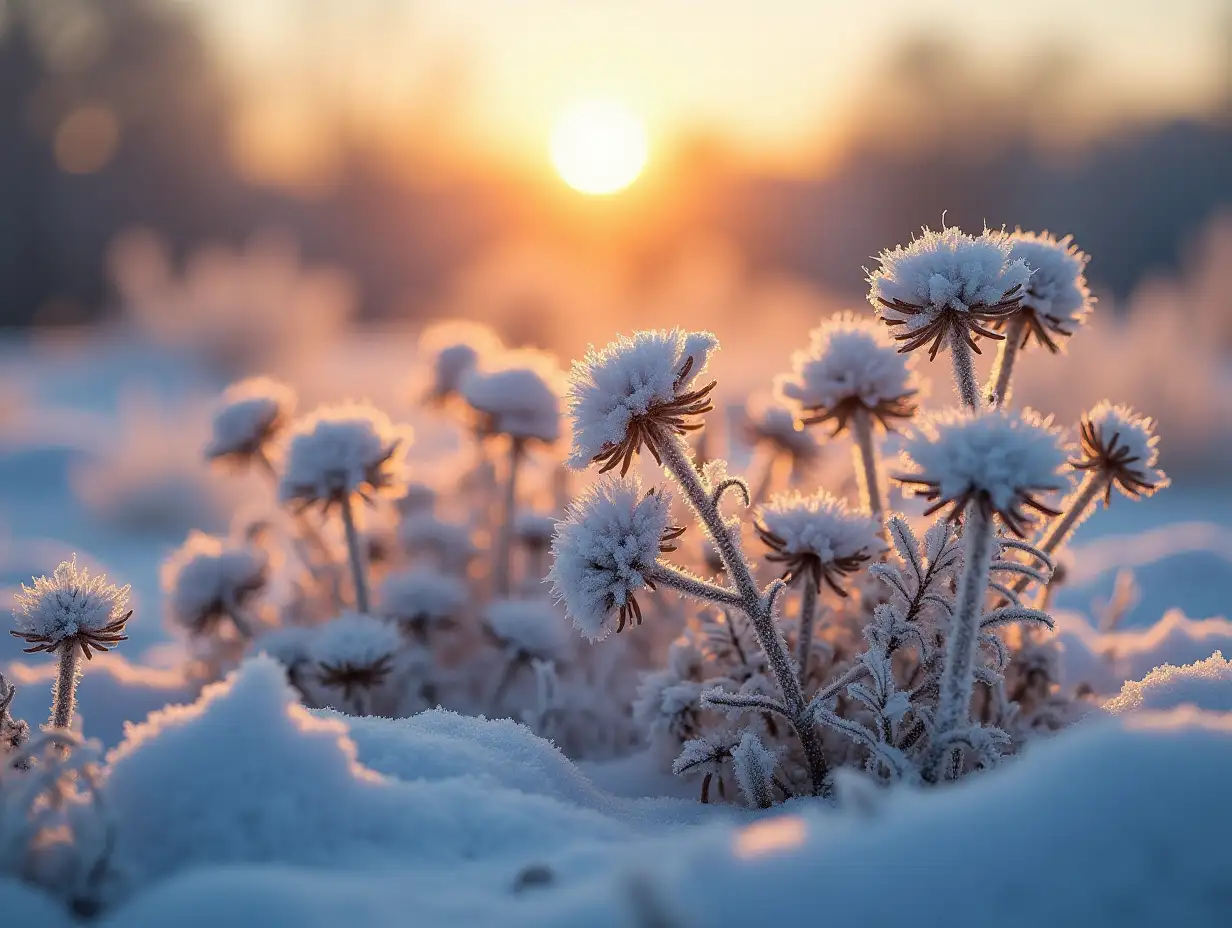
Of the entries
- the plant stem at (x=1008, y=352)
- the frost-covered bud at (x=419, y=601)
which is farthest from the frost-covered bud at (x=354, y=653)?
the plant stem at (x=1008, y=352)

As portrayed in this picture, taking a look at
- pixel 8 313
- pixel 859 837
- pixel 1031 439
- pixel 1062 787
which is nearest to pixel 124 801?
pixel 859 837

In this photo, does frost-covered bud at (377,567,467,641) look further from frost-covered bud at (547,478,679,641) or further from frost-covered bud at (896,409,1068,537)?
frost-covered bud at (896,409,1068,537)

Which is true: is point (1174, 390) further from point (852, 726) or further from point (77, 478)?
point (77, 478)

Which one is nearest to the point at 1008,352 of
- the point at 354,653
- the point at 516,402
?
the point at 516,402

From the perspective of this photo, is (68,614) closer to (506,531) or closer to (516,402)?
(516,402)

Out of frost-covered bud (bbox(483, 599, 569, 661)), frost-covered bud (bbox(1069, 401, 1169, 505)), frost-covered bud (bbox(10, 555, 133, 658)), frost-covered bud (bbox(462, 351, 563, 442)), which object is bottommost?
frost-covered bud (bbox(10, 555, 133, 658))

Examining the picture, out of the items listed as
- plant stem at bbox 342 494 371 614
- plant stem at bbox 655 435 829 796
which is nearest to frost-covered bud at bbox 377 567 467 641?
plant stem at bbox 342 494 371 614

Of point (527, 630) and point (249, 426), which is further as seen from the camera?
point (249, 426)

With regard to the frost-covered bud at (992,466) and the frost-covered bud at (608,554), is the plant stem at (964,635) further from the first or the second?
the frost-covered bud at (608,554)
